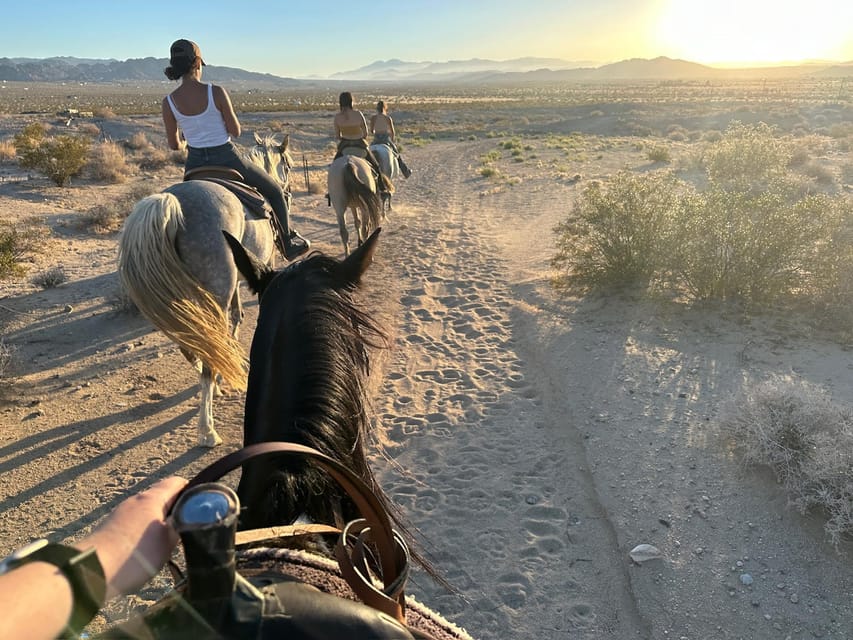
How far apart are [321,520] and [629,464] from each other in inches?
119

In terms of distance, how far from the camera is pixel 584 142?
27.4m

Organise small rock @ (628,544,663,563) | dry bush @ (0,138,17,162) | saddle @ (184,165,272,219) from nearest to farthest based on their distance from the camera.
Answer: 1. small rock @ (628,544,663,563)
2. saddle @ (184,165,272,219)
3. dry bush @ (0,138,17,162)

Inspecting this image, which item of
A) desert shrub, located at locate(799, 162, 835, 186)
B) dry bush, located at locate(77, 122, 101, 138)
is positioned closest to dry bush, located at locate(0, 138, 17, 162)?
dry bush, located at locate(77, 122, 101, 138)

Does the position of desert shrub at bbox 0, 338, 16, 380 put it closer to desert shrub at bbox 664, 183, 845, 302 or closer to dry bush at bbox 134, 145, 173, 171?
desert shrub at bbox 664, 183, 845, 302

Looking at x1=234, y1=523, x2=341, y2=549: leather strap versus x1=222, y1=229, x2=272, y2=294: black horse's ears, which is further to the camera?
x1=222, y1=229, x2=272, y2=294: black horse's ears

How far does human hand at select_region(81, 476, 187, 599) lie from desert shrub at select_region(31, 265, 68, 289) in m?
7.57

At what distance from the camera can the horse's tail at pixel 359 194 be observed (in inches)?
331

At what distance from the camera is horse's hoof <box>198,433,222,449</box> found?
13.8 ft

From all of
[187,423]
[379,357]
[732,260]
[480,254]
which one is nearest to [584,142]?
[480,254]

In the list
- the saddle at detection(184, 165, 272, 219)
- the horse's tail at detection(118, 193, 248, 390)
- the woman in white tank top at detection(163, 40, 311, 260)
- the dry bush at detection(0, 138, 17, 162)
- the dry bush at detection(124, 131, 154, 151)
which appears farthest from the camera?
the dry bush at detection(124, 131, 154, 151)

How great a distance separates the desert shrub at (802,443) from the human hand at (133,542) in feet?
11.7

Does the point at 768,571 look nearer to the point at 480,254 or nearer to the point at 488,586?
the point at 488,586

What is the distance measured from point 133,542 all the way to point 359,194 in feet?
26.5

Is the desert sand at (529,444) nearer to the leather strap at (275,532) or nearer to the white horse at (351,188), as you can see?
the leather strap at (275,532)
